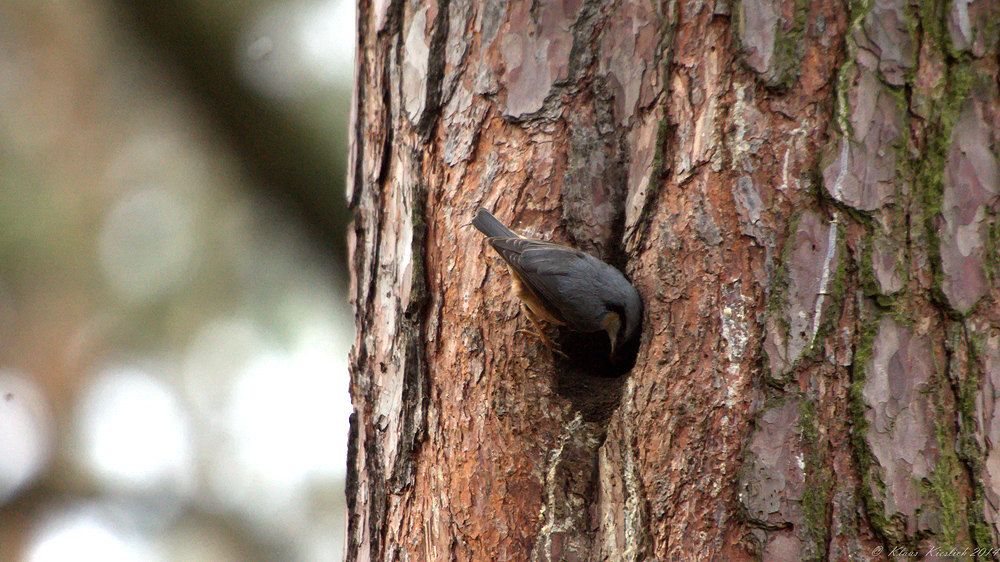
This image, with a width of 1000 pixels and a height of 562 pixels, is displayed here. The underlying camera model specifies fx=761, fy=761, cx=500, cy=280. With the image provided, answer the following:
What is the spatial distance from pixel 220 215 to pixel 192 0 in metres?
0.87

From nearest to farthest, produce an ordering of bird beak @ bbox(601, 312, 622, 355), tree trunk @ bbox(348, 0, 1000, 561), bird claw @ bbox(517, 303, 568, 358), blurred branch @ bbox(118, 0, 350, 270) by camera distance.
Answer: tree trunk @ bbox(348, 0, 1000, 561), bird claw @ bbox(517, 303, 568, 358), bird beak @ bbox(601, 312, 622, 355), blurred branch @ bbox(118, 0, 350, 270)

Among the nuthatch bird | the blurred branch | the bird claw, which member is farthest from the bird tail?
the blurred branch

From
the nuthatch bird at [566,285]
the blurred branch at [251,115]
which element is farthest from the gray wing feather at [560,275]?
the blurred branch at [251,115]

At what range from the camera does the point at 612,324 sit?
1788 mm

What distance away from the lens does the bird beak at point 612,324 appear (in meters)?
1.74

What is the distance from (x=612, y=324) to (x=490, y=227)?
1.24 feet

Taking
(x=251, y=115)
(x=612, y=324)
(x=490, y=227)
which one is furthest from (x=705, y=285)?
(x=251, y=115)

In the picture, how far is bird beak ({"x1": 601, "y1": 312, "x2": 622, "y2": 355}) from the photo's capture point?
1.74 meters

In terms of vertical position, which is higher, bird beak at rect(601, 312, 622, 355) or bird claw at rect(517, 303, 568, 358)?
bird beak at rect(601, 312, 622, 355)

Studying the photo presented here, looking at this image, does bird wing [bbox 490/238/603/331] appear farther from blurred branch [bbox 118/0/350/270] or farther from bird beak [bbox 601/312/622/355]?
blurred branch [bbox 118/0/350/270]

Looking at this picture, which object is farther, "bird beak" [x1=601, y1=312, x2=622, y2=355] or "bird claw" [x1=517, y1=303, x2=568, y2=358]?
"bird beak" [x1=601, y1=312, x2=622, y2=355]

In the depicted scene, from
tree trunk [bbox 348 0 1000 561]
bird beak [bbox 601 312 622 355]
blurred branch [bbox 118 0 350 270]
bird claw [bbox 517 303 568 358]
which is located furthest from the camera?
blurred branch [bbox 118 0 350 270]

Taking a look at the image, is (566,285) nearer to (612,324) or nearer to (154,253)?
(612,324)

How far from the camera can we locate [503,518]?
1527 millimetres
